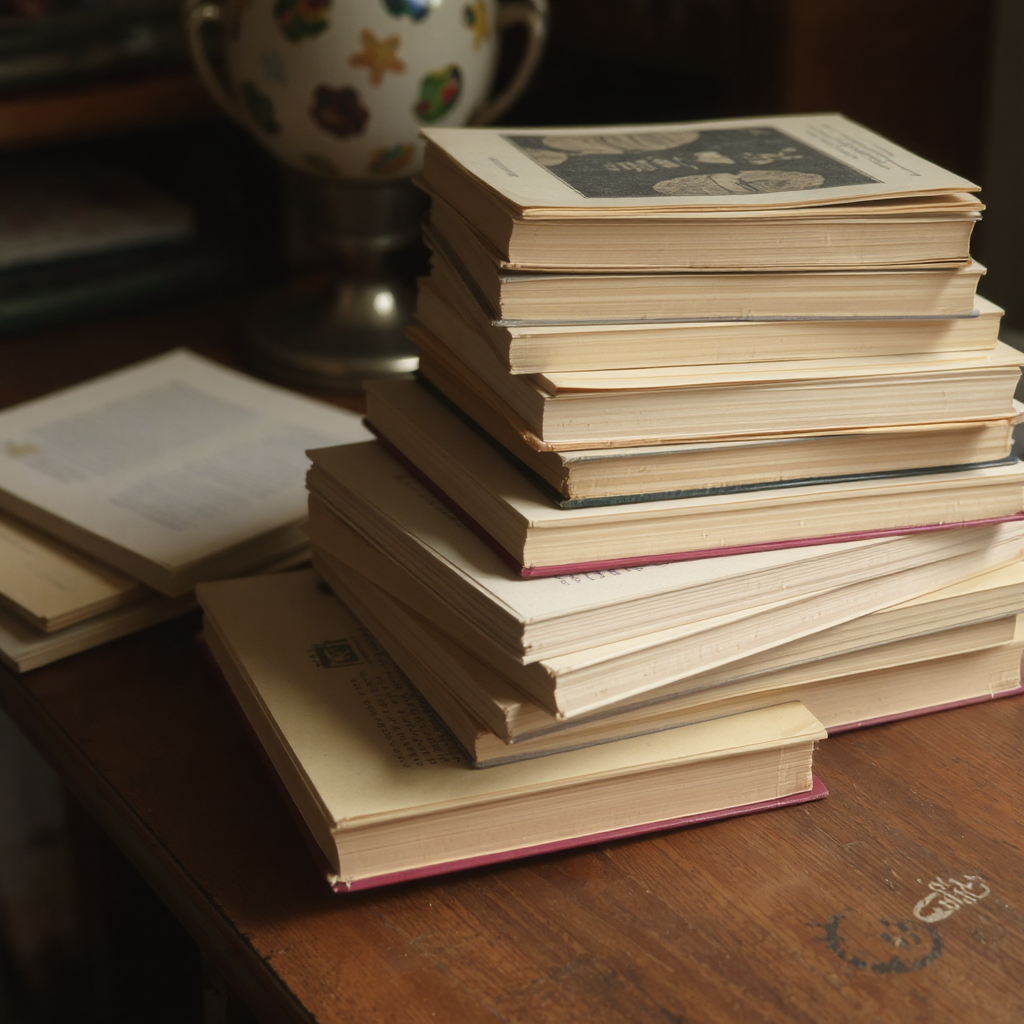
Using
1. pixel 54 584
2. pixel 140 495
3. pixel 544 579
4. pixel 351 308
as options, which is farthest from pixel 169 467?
pixel 544 579

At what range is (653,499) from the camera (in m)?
0.59

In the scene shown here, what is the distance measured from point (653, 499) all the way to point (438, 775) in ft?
0.53

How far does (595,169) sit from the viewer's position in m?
0.62

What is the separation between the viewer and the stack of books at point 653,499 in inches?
21.8

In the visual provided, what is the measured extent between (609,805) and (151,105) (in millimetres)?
894

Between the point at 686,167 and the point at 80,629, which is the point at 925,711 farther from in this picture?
the point at 80,629

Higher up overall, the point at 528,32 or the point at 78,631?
the point at 528,32

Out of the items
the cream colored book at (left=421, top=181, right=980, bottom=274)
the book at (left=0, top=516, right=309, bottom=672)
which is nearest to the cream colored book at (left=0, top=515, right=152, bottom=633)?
the book at (left=0, top=516, right=309, bottom=672)

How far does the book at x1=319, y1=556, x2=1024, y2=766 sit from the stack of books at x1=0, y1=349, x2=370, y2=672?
11 cm

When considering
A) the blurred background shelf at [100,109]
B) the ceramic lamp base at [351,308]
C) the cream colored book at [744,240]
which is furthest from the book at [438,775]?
the blurred background shelf at [100,109]

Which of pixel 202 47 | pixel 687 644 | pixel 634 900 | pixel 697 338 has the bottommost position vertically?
pixel 634 900

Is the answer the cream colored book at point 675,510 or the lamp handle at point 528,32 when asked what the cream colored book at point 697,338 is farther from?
the lamp handle at point 528,32

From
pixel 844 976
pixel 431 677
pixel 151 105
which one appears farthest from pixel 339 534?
pixel 151 105

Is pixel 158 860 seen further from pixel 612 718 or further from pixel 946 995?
pixel 946 995
